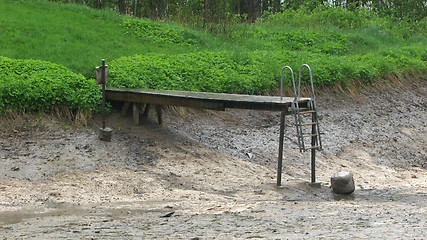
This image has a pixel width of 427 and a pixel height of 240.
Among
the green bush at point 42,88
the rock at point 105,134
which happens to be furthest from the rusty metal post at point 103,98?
the green bush at point 42,88

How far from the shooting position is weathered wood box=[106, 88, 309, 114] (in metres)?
10.0

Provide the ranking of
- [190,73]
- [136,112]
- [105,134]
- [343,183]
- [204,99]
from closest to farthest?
[343,183] → [204,99] → [105,134] → [136,112] → [190,73]

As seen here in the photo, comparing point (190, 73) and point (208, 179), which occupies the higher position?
point (190, 73)

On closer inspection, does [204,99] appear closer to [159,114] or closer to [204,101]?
[204,101]

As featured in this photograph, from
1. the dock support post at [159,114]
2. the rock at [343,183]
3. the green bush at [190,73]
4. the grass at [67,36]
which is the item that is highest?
the grass at [67,36]

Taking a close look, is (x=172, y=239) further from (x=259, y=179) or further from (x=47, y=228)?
(x=259, y=179)

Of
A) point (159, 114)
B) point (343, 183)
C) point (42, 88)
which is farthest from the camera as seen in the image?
point (159, 114)

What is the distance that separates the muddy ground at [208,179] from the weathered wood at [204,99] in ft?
2.51

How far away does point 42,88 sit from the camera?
1199 cm

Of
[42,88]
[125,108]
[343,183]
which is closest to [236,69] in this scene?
[125,108]

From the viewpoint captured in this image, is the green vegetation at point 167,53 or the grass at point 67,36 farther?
the grass at point 67,36

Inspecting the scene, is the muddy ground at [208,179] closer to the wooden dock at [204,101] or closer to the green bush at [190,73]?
the wooden dock at [204,101]

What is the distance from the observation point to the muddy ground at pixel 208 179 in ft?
23.4

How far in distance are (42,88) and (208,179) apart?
13.7 ft
